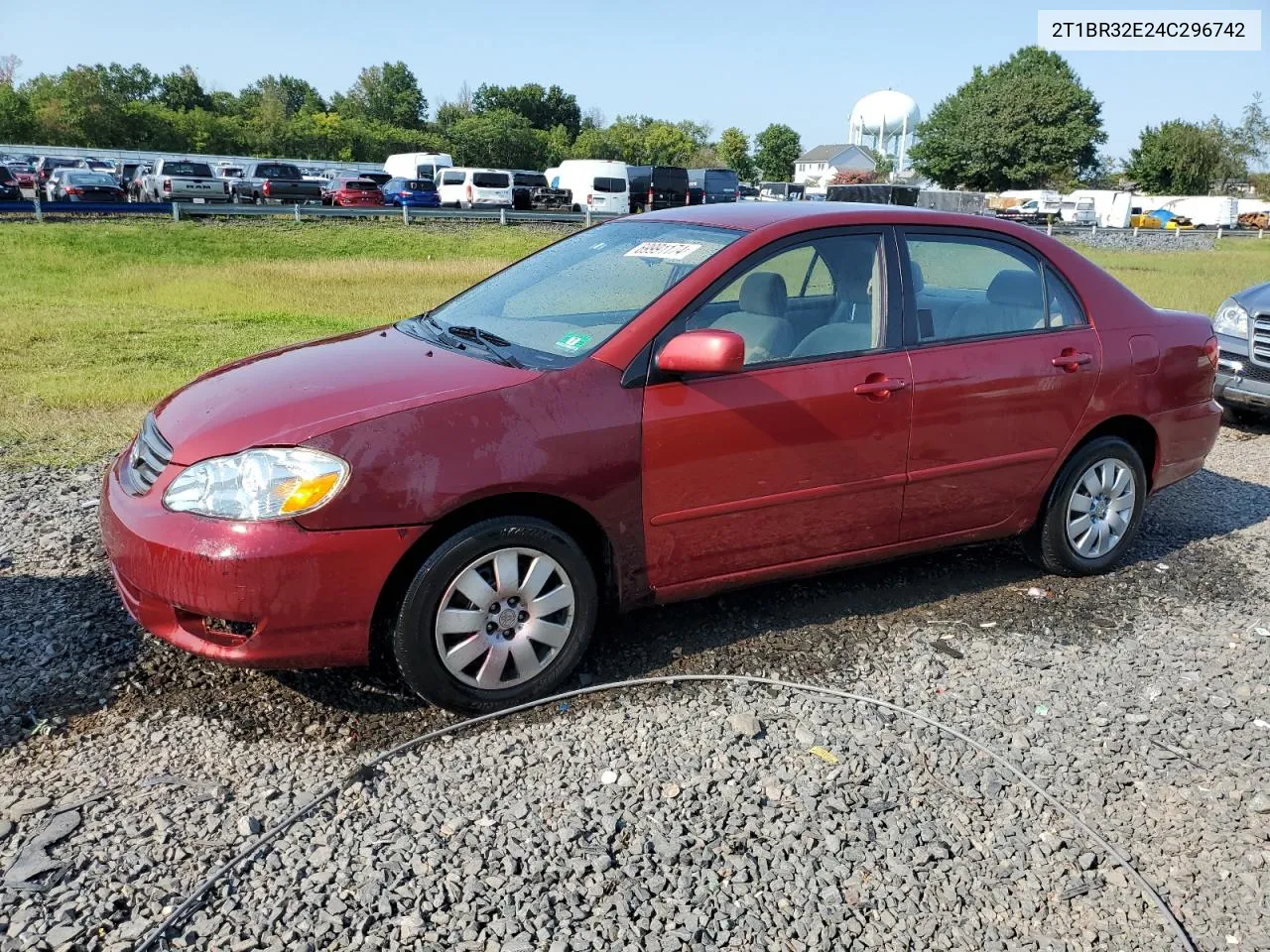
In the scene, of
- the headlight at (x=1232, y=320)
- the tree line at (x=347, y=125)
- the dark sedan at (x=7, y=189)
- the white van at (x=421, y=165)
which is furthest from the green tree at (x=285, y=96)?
the headlight at (x=1232, y=320)

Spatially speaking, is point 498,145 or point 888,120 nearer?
point 498,145

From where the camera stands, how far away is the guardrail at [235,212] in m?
27.3

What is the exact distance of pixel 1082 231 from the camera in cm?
4506

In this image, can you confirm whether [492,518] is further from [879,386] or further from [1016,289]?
[1016,289]

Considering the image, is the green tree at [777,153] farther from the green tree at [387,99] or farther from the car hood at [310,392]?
the car hood at [310,392]

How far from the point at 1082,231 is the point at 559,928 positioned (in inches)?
1898

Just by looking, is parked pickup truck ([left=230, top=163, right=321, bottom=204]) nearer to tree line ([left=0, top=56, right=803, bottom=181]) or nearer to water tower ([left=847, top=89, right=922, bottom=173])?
tree line ([left=0, top=56, right=803, bottom=181])

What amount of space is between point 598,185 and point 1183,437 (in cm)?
3827

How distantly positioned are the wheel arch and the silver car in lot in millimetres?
6536

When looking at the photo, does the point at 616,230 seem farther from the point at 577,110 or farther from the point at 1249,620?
the point at 577,110

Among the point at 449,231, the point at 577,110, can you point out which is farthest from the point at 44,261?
the point at 577,110

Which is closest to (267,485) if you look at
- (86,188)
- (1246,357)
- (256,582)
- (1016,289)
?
(256,582)

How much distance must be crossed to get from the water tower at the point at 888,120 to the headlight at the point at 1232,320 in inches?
4196

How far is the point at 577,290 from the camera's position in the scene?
167 inches
